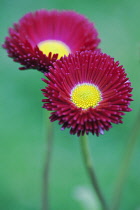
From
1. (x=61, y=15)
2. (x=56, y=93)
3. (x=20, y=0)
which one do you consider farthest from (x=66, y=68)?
(x=20, y=0)

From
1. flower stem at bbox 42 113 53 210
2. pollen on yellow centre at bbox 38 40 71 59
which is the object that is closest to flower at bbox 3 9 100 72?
pollen on yellow centre at bbox 38 40 71 59

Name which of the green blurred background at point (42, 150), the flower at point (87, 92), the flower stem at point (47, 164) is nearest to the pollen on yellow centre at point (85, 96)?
the flower at point (87, 92)

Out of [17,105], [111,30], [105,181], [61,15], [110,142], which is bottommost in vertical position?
[105,181]

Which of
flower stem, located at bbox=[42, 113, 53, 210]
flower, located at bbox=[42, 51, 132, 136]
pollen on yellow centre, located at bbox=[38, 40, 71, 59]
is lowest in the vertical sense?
flower stem, located at bbox=[42, 113, 53, 210]

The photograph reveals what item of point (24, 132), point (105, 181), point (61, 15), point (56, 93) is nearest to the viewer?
point (56, 93)

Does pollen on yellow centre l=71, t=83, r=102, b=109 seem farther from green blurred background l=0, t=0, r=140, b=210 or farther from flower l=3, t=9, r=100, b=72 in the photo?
green blurred background l=0, t=0, r=140, b=210

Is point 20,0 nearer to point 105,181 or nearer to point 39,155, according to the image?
point 39,155

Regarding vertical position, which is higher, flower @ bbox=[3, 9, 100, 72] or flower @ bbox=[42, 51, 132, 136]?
flower @ bbox=[3, 9, 100, 72]

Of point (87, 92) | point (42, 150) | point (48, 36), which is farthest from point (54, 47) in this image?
point (42, 150)
